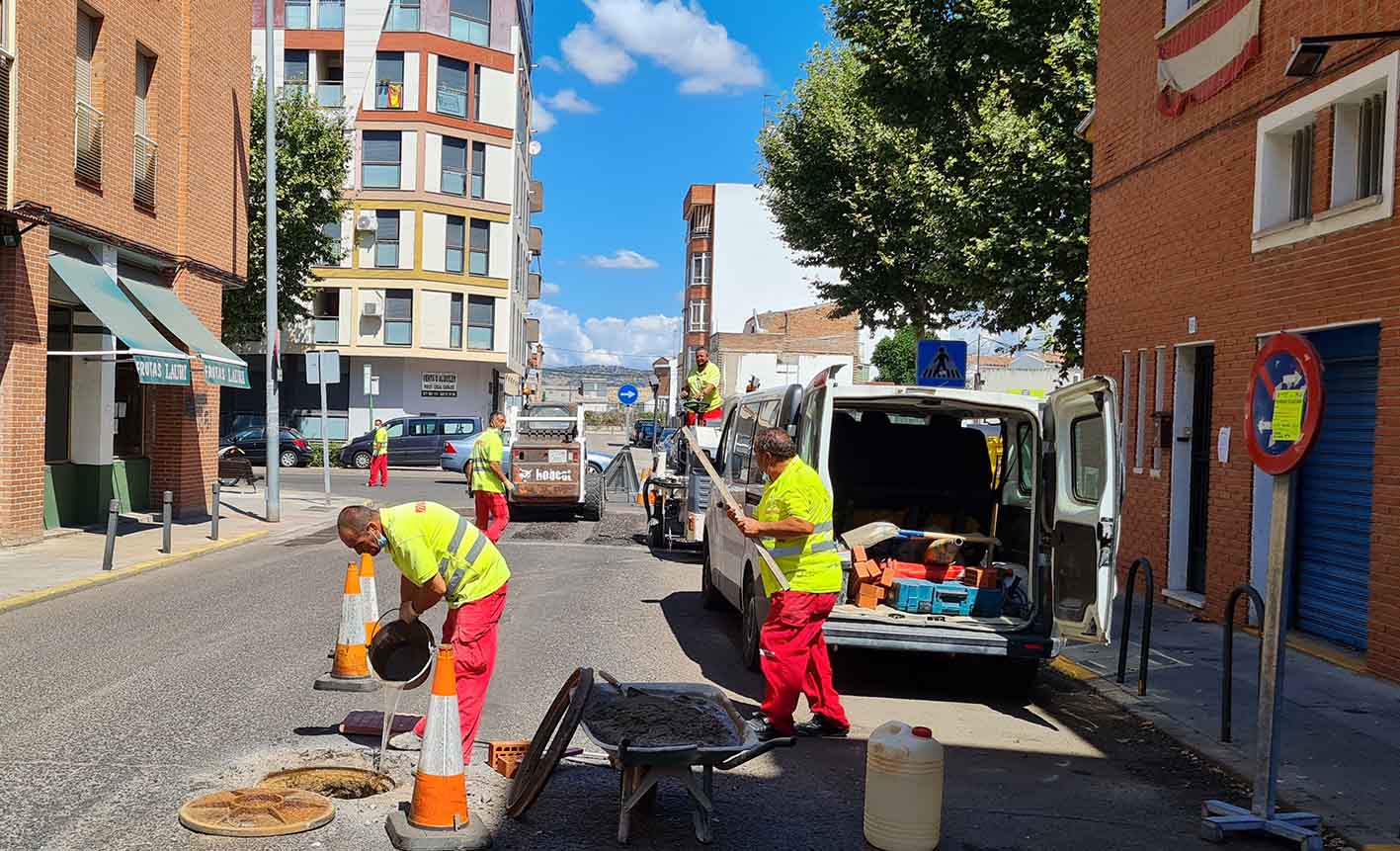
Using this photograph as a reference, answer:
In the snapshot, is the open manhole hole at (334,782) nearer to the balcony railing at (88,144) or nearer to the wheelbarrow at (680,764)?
the wheelbarrow at (680,764)

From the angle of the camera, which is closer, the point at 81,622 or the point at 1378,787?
the point at 1378,787

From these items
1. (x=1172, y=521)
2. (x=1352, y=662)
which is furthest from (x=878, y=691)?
(x=1172, y=521)

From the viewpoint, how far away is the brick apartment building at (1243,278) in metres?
9.33

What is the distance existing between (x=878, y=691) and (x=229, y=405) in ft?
131

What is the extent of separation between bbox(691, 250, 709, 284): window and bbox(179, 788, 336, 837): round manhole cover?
73.8 m

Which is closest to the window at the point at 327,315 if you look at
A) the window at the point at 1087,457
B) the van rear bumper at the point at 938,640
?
the window at the point at 1087,457

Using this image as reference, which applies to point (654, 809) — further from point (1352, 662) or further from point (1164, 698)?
point (1352, 662)

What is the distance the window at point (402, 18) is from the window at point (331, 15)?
187cm

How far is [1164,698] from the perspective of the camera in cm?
835

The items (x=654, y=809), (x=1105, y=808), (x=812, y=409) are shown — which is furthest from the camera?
(x=812, y=409)

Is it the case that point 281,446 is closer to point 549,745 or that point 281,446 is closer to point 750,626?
point 750,626

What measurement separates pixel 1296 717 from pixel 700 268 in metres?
72.8

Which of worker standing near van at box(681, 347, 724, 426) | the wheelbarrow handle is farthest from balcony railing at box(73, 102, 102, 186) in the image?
the wheelbarrow handle

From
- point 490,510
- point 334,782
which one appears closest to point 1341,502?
point 334,782
